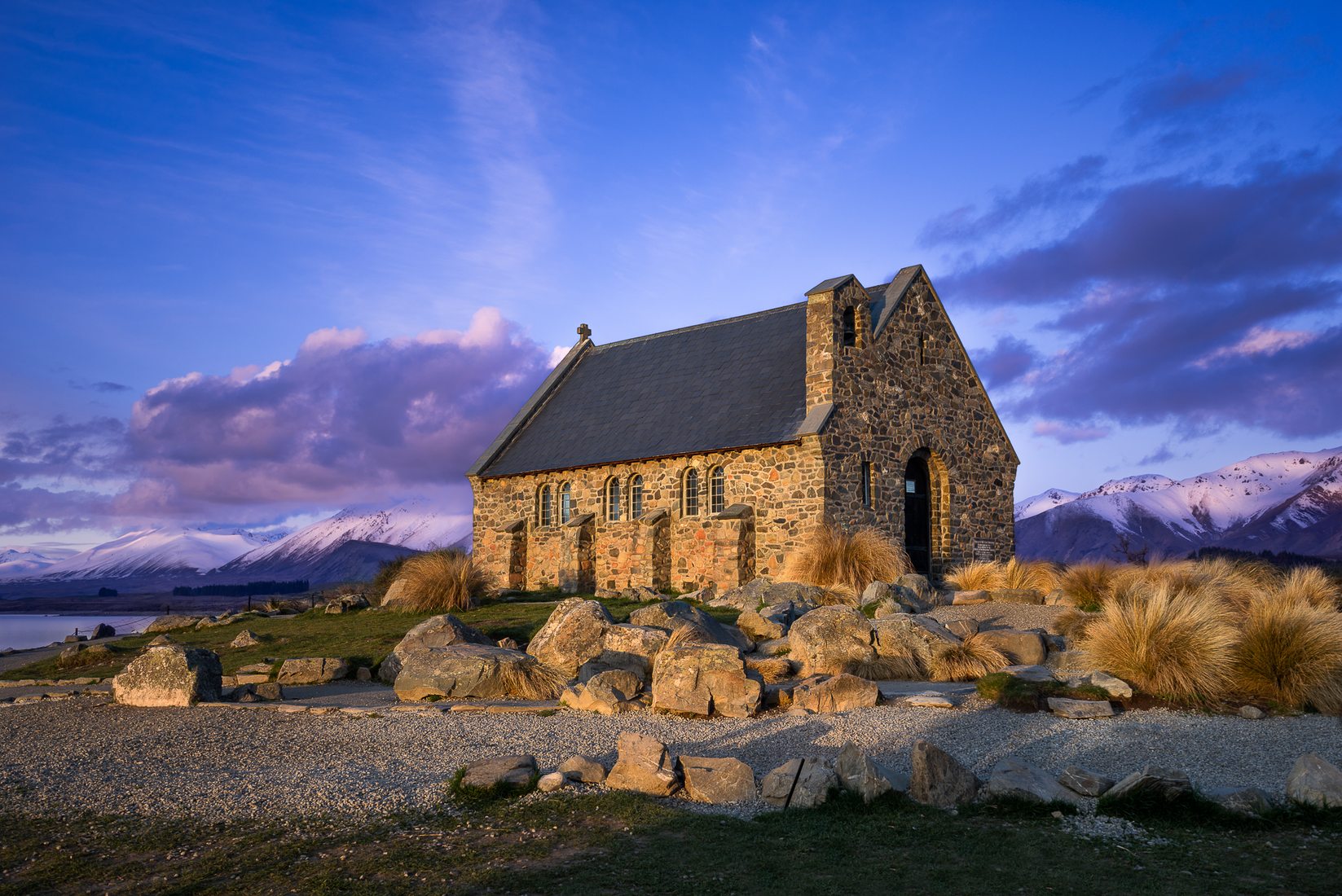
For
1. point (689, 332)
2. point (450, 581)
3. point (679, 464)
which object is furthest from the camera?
point (689, 332)

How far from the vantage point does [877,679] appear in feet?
45.8

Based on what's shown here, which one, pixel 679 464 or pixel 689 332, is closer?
pixel 679 464

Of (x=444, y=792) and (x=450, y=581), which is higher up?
(x=450, y=581)

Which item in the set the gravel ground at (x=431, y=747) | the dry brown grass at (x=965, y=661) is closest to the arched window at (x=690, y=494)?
the dry brown grass at (x=965, y=661)

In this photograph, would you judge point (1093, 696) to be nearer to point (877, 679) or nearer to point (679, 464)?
point (877, 679)

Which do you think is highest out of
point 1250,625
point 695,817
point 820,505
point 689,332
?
point 689,332

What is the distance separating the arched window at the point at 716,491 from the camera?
2797 centimetres

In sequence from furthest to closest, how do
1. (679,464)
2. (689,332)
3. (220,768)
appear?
(689,332), (679,464), (220,768)

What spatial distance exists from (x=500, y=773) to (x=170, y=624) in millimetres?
23135

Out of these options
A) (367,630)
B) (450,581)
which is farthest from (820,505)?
(367,630)

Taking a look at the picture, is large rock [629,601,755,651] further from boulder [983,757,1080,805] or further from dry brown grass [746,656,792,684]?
boulder [983,757,1080,805]

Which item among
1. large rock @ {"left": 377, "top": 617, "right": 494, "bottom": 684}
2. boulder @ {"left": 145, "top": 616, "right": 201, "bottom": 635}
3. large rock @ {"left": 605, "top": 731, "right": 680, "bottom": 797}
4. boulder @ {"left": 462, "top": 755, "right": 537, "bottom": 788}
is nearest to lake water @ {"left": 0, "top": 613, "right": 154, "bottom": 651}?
Answer: boulder @ {"left": 145, "top": 616, "right": 201, "bottom": 635}

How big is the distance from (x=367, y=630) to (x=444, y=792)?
45.1 feet

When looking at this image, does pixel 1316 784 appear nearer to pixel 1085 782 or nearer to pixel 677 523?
pixel 1085 782
